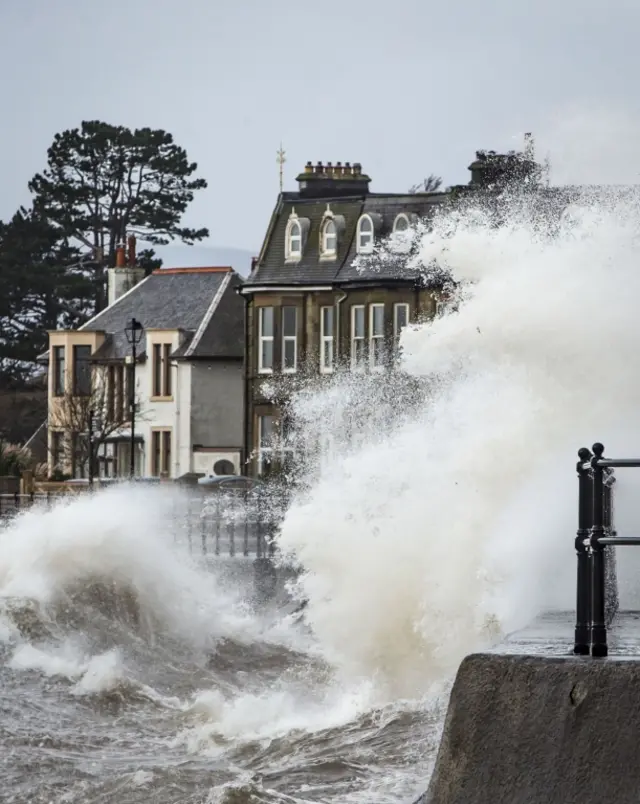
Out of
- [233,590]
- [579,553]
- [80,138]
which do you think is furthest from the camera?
[80,138]

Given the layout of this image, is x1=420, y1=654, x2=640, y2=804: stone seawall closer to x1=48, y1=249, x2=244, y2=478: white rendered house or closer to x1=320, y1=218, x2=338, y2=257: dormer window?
x1=320, y1=218, x2=338, y2=257: dormer window

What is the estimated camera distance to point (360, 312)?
51.1 m

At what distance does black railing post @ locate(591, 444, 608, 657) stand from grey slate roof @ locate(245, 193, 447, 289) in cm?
4106

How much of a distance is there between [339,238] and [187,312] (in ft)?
39.4

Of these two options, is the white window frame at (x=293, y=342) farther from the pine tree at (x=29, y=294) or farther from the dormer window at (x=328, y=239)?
the pine tree at (x=29, y=294)

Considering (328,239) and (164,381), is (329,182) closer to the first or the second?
(328,239)

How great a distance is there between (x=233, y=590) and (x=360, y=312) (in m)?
27.3

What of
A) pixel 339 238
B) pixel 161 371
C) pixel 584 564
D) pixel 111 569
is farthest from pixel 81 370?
pixel 584 564

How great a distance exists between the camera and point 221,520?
125ft

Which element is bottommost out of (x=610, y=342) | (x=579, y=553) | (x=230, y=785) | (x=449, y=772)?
(x=230, y=785)

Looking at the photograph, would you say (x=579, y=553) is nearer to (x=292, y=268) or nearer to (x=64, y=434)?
(x=292, y=268)

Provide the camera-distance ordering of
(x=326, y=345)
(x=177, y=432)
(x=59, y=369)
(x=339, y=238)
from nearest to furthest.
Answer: (x=326, y=345)
(x=339, y=238)
(x=177, y=432)
(x=59, y=369)

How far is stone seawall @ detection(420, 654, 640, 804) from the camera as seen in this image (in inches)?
305

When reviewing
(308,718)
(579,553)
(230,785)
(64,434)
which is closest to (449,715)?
(579,553)
